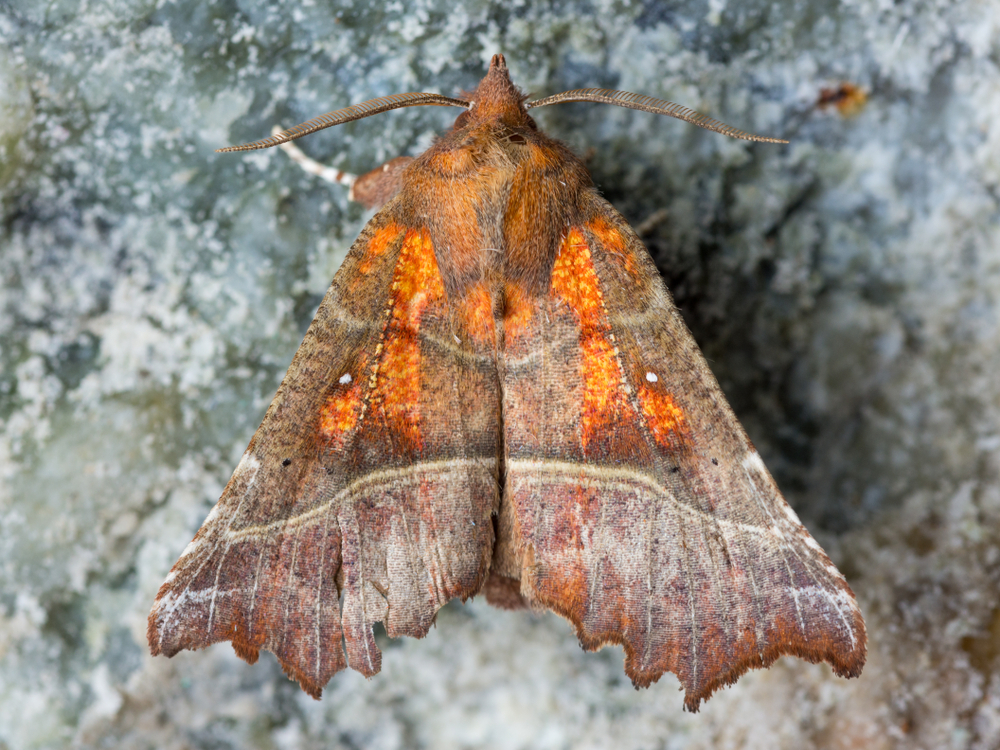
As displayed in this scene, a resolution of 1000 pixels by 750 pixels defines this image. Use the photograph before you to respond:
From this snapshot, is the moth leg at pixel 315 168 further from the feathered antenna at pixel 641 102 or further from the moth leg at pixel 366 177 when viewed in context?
the feathered antenna at pixel 641 102

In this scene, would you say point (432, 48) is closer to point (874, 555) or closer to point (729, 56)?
point (729, 56)

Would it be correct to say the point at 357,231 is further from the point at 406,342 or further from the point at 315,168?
the point at 406,342

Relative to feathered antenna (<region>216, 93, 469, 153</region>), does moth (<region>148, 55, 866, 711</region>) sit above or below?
below

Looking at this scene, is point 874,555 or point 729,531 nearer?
point 729,531

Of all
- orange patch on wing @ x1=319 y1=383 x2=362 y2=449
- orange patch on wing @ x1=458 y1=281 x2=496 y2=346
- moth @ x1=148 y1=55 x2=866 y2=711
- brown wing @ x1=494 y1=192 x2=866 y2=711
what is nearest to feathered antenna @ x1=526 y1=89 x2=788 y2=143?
moth @ x1=148 y1=55 x2=866 y2=711

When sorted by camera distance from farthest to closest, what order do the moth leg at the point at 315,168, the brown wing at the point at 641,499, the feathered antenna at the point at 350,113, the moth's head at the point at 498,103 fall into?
the moth leg at the point at 315,168, the moth's head at the point at 498,103, the feathered antenna at the point at 350,113, the brown wing at the point at 641,499

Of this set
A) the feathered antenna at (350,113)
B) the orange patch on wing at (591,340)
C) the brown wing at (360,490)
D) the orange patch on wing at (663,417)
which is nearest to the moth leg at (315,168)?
the feathered antenna at (350,113)

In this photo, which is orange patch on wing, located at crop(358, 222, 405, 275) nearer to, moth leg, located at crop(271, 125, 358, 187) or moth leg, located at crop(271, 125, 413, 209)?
moth leg, located at crop(271, 125, 413, 209)

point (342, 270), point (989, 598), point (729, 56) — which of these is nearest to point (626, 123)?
point (729, 56)
